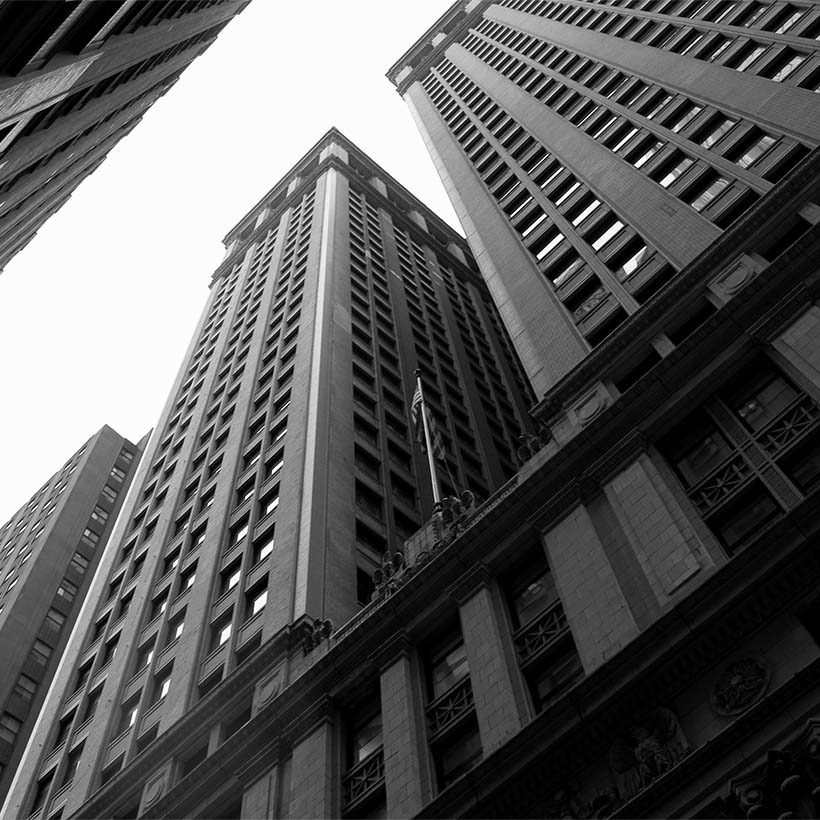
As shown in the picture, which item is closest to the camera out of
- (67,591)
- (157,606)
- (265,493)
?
(265,493)

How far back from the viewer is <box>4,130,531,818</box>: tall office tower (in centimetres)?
3803

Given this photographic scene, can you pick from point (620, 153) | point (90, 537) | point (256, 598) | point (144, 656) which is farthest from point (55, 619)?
point (620, 153)

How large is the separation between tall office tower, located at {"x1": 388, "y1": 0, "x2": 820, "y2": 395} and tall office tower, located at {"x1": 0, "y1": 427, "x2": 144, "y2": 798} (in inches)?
1587

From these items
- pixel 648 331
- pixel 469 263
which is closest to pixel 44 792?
pixel 648 331

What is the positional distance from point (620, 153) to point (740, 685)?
118 ft

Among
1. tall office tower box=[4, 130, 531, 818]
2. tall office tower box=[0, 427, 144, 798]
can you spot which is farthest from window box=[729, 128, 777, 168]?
tall office tower box=[0, 427, 144, 798]

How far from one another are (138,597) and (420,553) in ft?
68.5

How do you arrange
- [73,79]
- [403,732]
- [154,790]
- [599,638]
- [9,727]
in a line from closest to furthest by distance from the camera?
[599,638] → [403,732] → [154,790] → [73,79] → [9,727]

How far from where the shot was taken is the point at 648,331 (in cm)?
3534

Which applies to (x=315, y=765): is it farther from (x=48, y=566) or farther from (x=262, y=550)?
(x=48, y=566)

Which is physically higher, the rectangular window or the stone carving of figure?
the rectangular window

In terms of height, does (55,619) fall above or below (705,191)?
above

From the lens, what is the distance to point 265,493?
47.9 m

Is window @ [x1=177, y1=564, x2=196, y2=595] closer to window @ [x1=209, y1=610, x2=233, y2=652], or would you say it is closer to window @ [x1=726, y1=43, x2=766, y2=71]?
window @ [x1=209, y1=610, x2=233, y2=652]
